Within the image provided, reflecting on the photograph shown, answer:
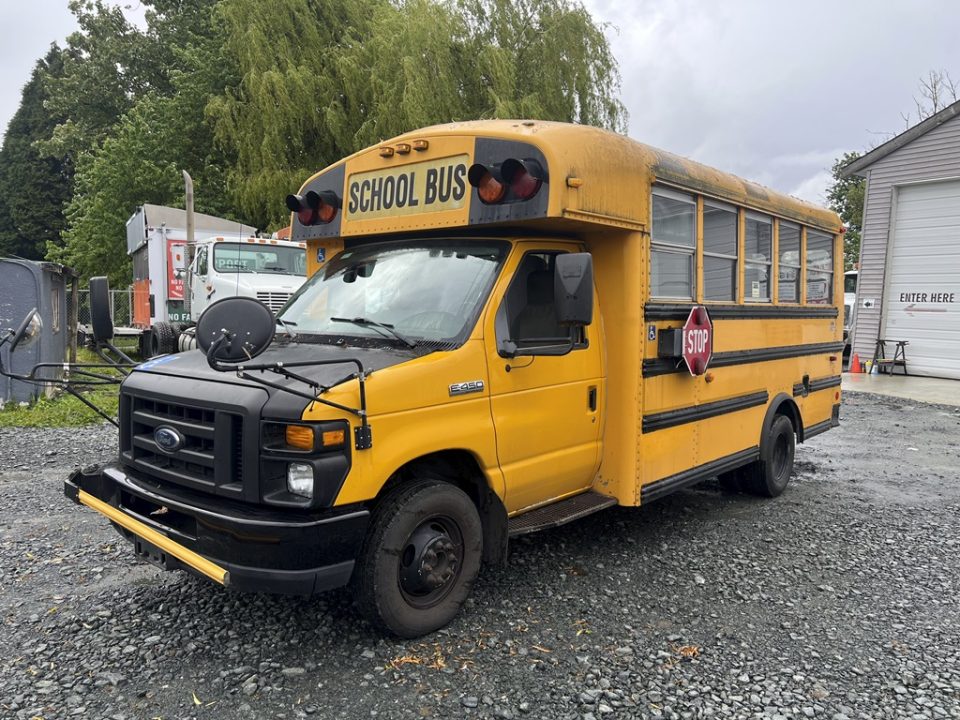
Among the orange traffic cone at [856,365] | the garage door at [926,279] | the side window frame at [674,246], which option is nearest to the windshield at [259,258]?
the side window frame at [674,246]

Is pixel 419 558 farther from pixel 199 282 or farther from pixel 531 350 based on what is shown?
pixel 199 282

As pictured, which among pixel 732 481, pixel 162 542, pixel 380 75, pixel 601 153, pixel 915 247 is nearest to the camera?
pixel 162 542

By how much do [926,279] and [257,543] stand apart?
16.4 m

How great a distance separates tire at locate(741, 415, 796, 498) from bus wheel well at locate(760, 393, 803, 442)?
60 millimetres

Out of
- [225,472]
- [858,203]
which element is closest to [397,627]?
[225,472]

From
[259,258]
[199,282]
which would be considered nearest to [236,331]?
[259,258]

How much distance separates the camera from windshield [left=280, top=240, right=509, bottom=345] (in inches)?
155

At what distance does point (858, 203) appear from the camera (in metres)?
39.3

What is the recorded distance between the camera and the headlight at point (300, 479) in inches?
124

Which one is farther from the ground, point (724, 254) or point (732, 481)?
Result: point (724, 254)

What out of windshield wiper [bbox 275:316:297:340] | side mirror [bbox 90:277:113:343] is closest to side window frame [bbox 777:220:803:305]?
windshield wiper [bbox 275:316:297:340]

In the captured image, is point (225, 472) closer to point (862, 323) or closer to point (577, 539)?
point (577, 539)

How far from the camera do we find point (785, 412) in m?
6.81

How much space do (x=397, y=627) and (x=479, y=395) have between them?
4.04ft
